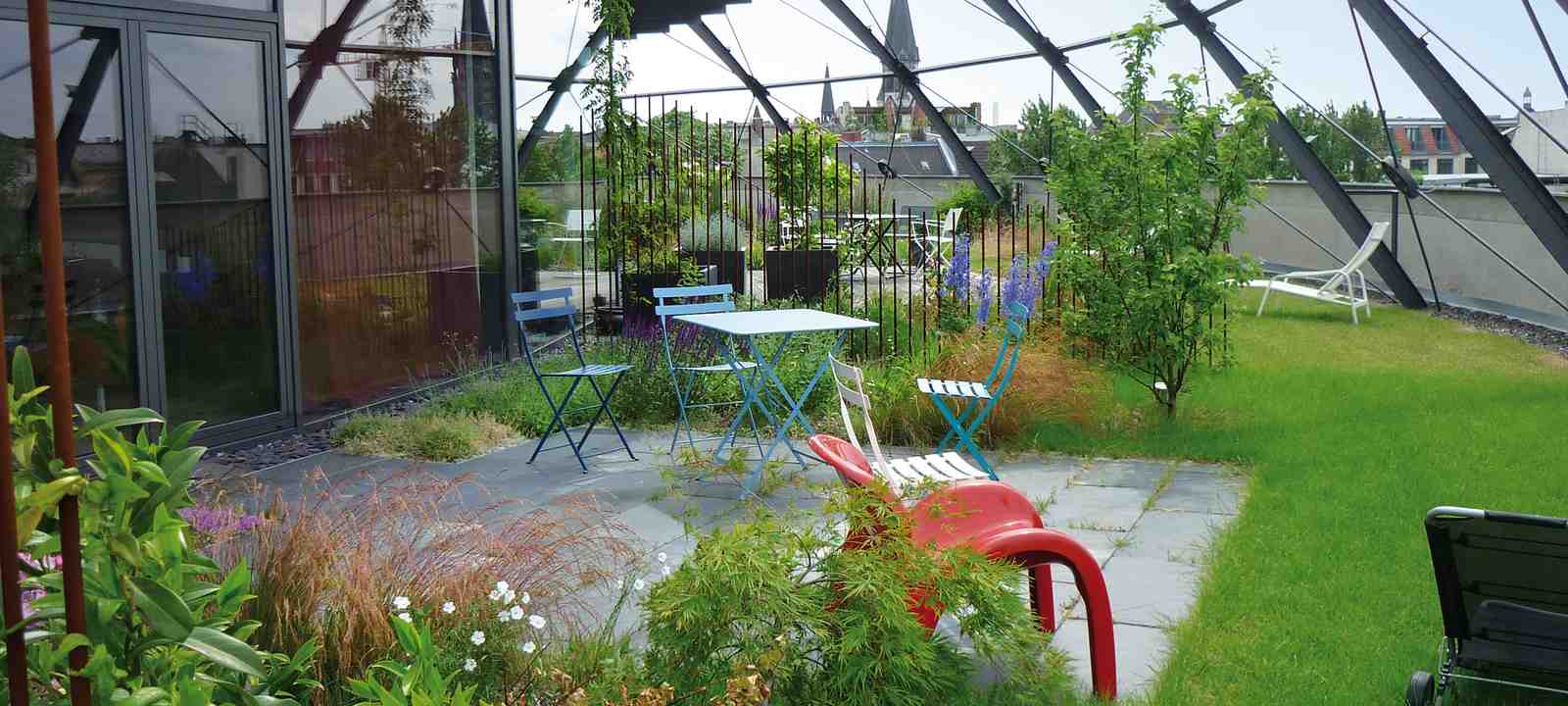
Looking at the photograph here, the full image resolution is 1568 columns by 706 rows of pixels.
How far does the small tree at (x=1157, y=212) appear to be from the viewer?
22.6 ft

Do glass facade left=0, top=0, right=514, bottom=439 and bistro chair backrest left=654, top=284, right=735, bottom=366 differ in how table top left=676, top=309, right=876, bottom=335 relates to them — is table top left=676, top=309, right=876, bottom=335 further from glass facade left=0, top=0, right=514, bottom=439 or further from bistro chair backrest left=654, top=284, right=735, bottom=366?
glass facade left=0, top=0, right=514, bottom=439

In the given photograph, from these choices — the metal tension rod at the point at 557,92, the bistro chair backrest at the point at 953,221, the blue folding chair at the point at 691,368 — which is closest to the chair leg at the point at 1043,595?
the blue folding chair at the point at 691,368

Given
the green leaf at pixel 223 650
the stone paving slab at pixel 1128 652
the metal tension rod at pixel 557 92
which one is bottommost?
the stone paving slab at pixel 1128 652

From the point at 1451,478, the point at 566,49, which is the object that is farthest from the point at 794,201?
the point at 1451,478

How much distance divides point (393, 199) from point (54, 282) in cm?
701

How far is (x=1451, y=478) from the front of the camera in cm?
559

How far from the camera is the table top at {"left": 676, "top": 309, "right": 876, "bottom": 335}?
6035 mm

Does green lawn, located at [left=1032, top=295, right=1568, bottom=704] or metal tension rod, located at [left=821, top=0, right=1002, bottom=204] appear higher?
metal tension rod, located at [left=821, top=0, right=1002, bottom=204]

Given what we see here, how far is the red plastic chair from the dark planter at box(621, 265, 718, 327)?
555 centimetres

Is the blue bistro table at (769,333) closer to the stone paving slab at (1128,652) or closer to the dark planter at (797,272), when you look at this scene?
the stone paving slab at (1128,652)

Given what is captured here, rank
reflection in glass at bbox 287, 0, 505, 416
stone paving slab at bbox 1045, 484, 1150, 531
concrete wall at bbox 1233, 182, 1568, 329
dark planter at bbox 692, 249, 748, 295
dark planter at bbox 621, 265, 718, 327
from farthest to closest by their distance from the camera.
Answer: concrete wall at bbox 1233, 182, 1568, 329, dark planter at bbox 692, 249, 748, 295, dark planter at bbox 621, 265, 718, 327, reflection in glass at bbox 287, 0, 505, 416, stone paving slab at bbox 1045, 484, 1150, 531

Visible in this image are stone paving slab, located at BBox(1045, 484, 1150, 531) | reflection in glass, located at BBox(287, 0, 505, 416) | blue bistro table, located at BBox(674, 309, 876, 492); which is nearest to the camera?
stone paving slab, located at BBox(1045, 484, 1150, 531)

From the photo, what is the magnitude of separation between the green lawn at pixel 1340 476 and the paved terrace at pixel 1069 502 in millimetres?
133

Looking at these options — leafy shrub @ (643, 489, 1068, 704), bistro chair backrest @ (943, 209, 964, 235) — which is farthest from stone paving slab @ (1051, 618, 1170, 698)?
bistro chair backrest @ (943, 209, 964, 235)
